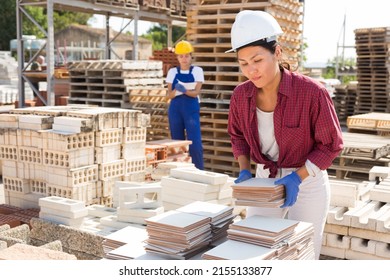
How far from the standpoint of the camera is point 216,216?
327 cm

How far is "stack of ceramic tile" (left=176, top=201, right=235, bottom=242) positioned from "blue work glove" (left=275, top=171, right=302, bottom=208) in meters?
0.50

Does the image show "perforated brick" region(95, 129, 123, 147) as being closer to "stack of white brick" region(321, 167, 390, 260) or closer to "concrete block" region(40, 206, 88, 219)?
"concrete block" region(40, 206, 88, 219)

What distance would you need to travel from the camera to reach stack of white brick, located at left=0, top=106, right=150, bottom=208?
5602 millimetres

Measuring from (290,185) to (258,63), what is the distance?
0.75 m

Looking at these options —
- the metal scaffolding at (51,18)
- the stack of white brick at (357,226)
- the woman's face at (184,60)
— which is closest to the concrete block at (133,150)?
the woman's face at (184,60)

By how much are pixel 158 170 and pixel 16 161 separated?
1.77m

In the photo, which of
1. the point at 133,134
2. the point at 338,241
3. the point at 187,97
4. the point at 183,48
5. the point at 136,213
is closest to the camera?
the point at 338,241

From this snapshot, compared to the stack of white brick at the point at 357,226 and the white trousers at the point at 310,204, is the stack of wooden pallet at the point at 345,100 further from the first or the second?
the white trousers at the point at 310,204

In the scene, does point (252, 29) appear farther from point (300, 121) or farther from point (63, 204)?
point (63, 204)

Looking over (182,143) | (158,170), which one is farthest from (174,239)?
(182,143)

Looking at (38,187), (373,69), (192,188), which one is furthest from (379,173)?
(373,69)

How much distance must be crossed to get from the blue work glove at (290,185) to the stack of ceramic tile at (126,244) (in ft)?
3.10

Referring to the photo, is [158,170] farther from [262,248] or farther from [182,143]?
[262,248]

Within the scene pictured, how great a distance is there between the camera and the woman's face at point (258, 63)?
9.33ft
